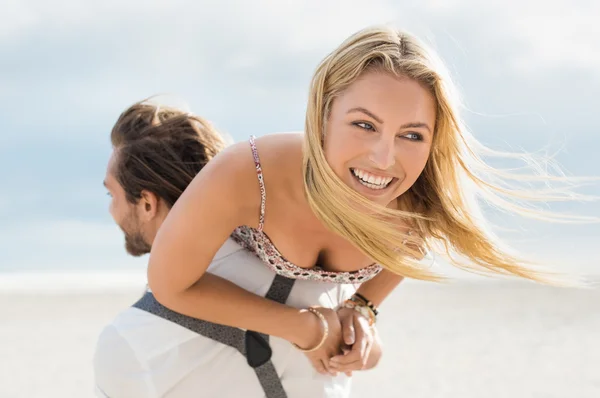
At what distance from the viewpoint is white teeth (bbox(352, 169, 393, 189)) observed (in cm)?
218

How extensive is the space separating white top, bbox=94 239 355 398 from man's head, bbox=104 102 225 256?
1.53 feet

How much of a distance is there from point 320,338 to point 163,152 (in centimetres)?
97

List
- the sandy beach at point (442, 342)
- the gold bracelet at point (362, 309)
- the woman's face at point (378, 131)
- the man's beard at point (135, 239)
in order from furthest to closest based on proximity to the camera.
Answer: the sandy beach at point (442, 342)
the man's beard at point (135, 239)
the gold bracelet at point (362, 309)
the woman's face at point (378, 131)

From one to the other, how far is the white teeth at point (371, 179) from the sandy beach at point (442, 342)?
445cm

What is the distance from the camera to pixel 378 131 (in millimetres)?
2107

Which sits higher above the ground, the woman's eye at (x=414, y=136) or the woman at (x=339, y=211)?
the woman's eye at (x=414, y=136)

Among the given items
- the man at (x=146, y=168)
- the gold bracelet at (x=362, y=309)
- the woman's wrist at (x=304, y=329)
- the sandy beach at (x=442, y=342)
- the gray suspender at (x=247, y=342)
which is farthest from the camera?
the sandy beach at (x=442, y=342)

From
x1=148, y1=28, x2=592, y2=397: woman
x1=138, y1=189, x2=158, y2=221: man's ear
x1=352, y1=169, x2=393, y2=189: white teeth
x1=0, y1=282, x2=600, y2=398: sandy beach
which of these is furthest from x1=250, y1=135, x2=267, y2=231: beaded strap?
x1=0, y1=282, x2=600, y2=398: sandy beach

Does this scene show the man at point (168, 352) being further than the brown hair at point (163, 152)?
No

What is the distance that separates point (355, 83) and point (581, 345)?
22.3 ft

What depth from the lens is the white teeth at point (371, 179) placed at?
7.16 feet

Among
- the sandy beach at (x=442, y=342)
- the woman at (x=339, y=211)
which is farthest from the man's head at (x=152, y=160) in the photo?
the sandy beach at (x=442, y=342)

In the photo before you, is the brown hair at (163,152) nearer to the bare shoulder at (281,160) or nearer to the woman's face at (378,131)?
the bare shoulder at (281,160)

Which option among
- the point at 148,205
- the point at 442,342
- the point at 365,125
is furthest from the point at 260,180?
the point at 442,342
